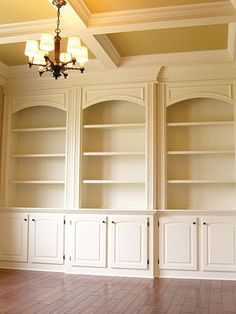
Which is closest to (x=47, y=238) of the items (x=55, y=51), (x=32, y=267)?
(x=32, y=267)

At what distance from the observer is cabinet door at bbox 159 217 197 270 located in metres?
5.27

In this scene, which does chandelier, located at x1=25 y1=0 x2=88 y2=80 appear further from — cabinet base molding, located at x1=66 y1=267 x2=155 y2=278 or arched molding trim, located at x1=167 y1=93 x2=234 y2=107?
cabinet base molding, located at x1=66 y1=267 x2=155 y2=278

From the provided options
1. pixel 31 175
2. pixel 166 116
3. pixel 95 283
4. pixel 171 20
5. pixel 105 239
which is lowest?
pixel 95 283

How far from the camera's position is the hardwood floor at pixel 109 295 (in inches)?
150

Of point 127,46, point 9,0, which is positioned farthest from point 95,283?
point 9,0

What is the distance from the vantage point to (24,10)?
4.10 meters

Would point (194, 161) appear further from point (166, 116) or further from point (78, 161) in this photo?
point (78, 161)

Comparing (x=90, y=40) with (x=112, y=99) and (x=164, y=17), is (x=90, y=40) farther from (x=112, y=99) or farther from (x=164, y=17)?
(x=112, y=99)

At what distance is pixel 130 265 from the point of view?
5332mm

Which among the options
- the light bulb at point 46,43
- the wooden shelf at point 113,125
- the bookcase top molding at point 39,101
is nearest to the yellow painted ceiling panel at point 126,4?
the light bulb at point 46,43

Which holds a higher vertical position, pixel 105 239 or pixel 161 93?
pixel 161 93

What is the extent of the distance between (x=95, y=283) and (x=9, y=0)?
11.0 feet

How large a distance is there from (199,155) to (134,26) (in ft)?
7.46

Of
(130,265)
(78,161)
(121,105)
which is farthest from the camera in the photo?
(121,105)
